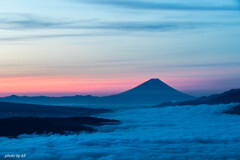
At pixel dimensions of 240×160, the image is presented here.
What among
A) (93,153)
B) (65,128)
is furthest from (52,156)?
(65,128)

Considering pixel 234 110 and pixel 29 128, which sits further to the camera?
pixel 234 110

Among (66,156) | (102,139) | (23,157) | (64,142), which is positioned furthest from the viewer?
(102,139)

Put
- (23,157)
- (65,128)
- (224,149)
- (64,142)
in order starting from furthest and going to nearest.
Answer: (65,128)
(64,142)
(224,149)
(23,157)

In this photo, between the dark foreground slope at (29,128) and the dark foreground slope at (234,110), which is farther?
the dark foreground slope at (234,110)

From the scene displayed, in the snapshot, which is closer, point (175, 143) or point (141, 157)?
point (141, 157)

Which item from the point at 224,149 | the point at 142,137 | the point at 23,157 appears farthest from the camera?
the point at 142,137

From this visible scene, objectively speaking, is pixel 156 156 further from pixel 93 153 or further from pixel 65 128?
pixel 65 128

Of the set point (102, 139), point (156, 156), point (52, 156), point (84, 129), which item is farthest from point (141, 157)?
point (84, 129)

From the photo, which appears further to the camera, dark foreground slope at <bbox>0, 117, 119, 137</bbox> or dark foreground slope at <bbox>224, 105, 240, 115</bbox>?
dark foreground slope at <bbox>224, 105, 240, 115</bbox>

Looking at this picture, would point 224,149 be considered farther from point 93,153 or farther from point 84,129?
point 84,129
